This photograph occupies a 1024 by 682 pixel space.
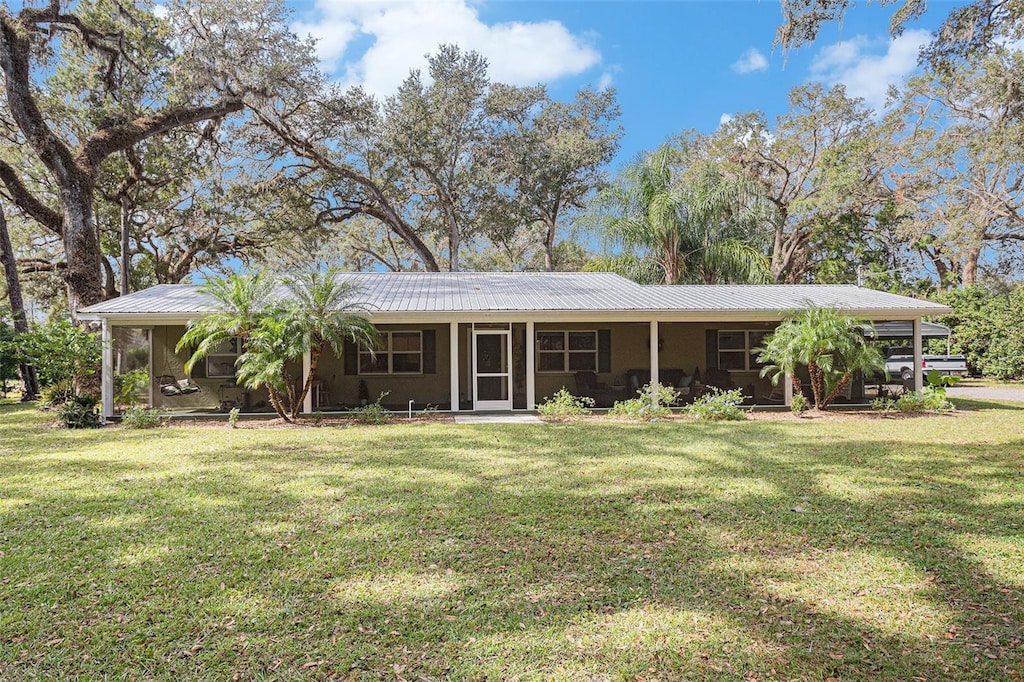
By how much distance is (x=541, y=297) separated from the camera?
13883 mm

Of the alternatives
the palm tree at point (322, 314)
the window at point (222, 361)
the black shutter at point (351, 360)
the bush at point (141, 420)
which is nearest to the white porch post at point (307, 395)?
the palm tree at point (322, 314)

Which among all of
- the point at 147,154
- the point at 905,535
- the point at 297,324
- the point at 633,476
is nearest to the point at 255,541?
the point at 633,476

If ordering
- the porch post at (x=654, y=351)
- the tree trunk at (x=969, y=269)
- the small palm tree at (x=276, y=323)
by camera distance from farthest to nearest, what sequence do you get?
the tree trunk at (x=969, y=269) < the porch post at (x=654, y=351) < the small palm tree at (x=276, y=323)

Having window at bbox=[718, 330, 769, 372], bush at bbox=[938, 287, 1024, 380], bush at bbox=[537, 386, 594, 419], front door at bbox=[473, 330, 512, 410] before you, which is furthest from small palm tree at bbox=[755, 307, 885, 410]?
bush at bbox=[938, 287, 1024, 380]

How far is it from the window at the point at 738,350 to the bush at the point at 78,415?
1415 cm

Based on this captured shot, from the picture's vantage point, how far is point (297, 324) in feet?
34.2

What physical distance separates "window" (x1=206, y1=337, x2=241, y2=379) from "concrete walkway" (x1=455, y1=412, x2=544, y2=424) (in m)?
5.77

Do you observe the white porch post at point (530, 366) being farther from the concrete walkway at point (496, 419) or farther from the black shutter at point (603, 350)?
the black shutter at point (603, 350)

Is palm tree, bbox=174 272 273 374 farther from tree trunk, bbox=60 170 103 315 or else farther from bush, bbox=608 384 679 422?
bush, bbox=608 384 679 422

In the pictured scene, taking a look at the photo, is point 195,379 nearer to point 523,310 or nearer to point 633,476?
point 523,310

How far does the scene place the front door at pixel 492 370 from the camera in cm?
1327

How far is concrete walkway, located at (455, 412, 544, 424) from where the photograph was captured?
37.5 ft

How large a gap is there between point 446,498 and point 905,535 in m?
4.10

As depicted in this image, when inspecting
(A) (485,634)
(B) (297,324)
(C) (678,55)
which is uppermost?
(C) (678,55)
